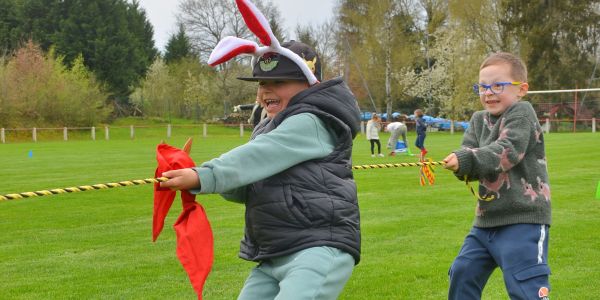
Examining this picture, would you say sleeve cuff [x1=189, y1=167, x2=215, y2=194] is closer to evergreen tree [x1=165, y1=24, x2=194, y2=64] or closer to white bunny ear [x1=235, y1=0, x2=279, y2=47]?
white bunny ear [x1=235, y1=0, x2=279, y2=47]

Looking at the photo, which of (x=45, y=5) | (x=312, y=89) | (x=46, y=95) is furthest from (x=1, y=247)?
(x=45, y=5)

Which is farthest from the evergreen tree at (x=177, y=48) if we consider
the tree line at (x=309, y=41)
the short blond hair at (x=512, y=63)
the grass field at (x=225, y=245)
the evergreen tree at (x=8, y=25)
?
the short blond hair at (x=512, y=63)

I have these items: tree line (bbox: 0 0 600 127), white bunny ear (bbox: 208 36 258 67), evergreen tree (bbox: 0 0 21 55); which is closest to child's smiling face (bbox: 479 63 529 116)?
white bunny ear (bbox: 208 36 258 67)

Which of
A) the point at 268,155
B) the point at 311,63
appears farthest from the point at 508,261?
the point at 268,155

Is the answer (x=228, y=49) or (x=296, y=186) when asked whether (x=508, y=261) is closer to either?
(x=296, y=186)

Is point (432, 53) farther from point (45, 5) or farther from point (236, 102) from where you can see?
point (45, 5)

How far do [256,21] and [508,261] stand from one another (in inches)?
79.3

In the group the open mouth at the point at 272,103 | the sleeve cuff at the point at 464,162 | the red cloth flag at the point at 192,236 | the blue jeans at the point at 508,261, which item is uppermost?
the open mouth at the point at 272,103

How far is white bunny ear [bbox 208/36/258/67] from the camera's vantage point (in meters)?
3.54

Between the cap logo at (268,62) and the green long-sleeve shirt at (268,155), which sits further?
the cap logo at (268,62)

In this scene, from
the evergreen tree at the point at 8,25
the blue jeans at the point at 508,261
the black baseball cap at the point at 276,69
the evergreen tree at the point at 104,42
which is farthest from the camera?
the evergreen tree at the point at 8,25

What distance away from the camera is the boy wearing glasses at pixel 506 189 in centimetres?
427

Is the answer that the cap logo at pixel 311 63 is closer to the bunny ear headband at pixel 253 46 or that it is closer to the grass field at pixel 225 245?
the bunny ear headband at pixel 253 46

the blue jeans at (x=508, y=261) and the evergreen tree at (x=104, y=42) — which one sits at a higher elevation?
the evergreen tree at (x=104, y=42)
